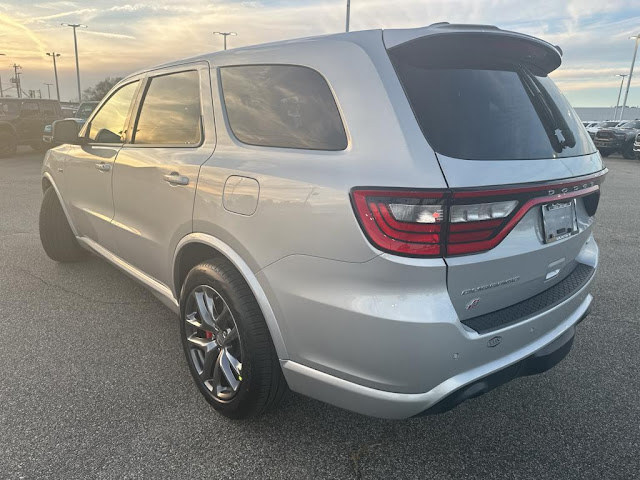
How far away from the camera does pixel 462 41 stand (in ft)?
6.11

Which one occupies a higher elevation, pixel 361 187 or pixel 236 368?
pixel 361 187

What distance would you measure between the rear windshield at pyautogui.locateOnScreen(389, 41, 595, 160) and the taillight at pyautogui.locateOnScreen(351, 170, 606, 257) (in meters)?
0.18

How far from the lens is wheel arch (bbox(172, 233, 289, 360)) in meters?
2.03

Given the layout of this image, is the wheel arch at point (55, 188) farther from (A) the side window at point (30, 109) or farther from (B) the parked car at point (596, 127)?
(B) the parked car at point (596, 127)

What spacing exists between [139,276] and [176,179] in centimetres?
98

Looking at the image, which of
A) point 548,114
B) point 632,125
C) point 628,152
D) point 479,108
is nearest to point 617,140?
point 628,152

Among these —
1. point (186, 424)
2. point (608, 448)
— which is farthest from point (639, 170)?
point (186, 424)

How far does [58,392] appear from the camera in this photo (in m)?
2.61

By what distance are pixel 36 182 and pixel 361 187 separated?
10976mm

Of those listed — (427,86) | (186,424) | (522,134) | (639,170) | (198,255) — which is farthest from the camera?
(639,170)

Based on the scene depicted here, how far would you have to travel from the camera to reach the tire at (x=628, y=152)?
854 inches

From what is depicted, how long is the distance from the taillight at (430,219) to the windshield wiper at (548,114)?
1.93 ft

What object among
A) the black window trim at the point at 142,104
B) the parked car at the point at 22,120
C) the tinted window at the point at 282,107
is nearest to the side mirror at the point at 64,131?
the black window trim at the point at 142,104

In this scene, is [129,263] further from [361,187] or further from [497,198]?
[497,198]
